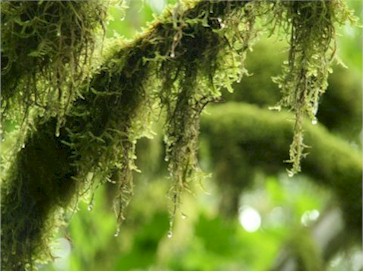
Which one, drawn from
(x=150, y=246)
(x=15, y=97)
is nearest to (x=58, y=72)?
(x=15, y=97)

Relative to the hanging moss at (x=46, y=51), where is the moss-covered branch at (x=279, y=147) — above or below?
above

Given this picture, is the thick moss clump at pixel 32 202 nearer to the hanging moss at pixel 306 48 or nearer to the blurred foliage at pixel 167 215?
the blurred foliage at pixel 167 215

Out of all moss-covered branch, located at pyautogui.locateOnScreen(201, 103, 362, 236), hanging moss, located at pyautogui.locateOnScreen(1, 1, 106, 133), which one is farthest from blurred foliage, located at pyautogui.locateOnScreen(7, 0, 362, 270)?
hanging moss, located at pyautogui.locateOnScreen(1, 1, 106, 133)

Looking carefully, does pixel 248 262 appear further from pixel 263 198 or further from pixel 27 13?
pixel 27 13

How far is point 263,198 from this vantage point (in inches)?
243

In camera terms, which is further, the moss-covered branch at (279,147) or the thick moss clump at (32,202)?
the moss-covered branch at (279,147)

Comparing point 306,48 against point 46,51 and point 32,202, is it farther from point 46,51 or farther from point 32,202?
point 32,202

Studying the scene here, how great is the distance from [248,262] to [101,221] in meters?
2.21

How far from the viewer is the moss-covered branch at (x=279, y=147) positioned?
96.0 inches

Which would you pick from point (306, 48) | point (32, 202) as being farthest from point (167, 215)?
point (306, 48)

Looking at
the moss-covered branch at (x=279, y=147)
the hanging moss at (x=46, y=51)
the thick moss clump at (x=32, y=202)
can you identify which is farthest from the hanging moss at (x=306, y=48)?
the moss-covered branch at (x=279, y=147)

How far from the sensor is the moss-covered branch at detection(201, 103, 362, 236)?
2.44 meters

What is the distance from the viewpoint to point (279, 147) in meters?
2.43

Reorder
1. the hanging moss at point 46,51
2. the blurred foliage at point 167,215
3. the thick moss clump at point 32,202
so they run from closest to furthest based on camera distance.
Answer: the hanging moss at point 46,51 < the thick moss clump at point 32,202 < the blurred foliage at point 167,215
